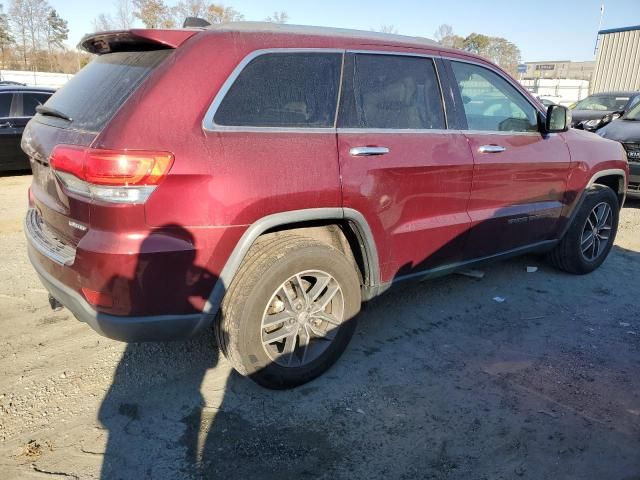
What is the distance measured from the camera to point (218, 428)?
8.73 feet

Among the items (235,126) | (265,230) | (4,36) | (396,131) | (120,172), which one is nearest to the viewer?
(120,172)

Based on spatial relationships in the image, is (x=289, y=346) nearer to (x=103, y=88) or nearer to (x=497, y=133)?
(x=103, y=88)

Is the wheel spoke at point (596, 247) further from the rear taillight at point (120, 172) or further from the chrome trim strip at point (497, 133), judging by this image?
the rear taillight at point (120, 172)

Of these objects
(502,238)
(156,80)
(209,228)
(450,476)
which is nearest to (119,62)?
(156,80)

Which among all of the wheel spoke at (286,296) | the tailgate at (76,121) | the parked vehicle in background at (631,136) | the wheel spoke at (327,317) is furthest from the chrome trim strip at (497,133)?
the parked vehicle in background at (631,136)

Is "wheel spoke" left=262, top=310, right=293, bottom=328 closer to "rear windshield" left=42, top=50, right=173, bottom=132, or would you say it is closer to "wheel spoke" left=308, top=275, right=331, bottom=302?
"wheel spoke" left=308, top=275, right=331, bottom=302

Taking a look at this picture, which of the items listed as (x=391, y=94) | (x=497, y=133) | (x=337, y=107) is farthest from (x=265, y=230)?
(x=497, y=133)

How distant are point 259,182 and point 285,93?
1.80 ft

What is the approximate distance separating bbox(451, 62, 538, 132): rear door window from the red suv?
0.03 meters

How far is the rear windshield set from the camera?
8.25ft

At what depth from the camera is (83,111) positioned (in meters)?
2.66

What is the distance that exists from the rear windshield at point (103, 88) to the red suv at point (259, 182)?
0.01m

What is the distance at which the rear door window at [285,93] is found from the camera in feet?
8.56

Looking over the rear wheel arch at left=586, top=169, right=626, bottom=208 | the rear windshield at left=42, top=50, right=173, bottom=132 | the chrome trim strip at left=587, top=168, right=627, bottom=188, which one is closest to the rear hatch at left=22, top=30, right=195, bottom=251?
the rear windshield at left=42, top=50, right=173, bottom=132
